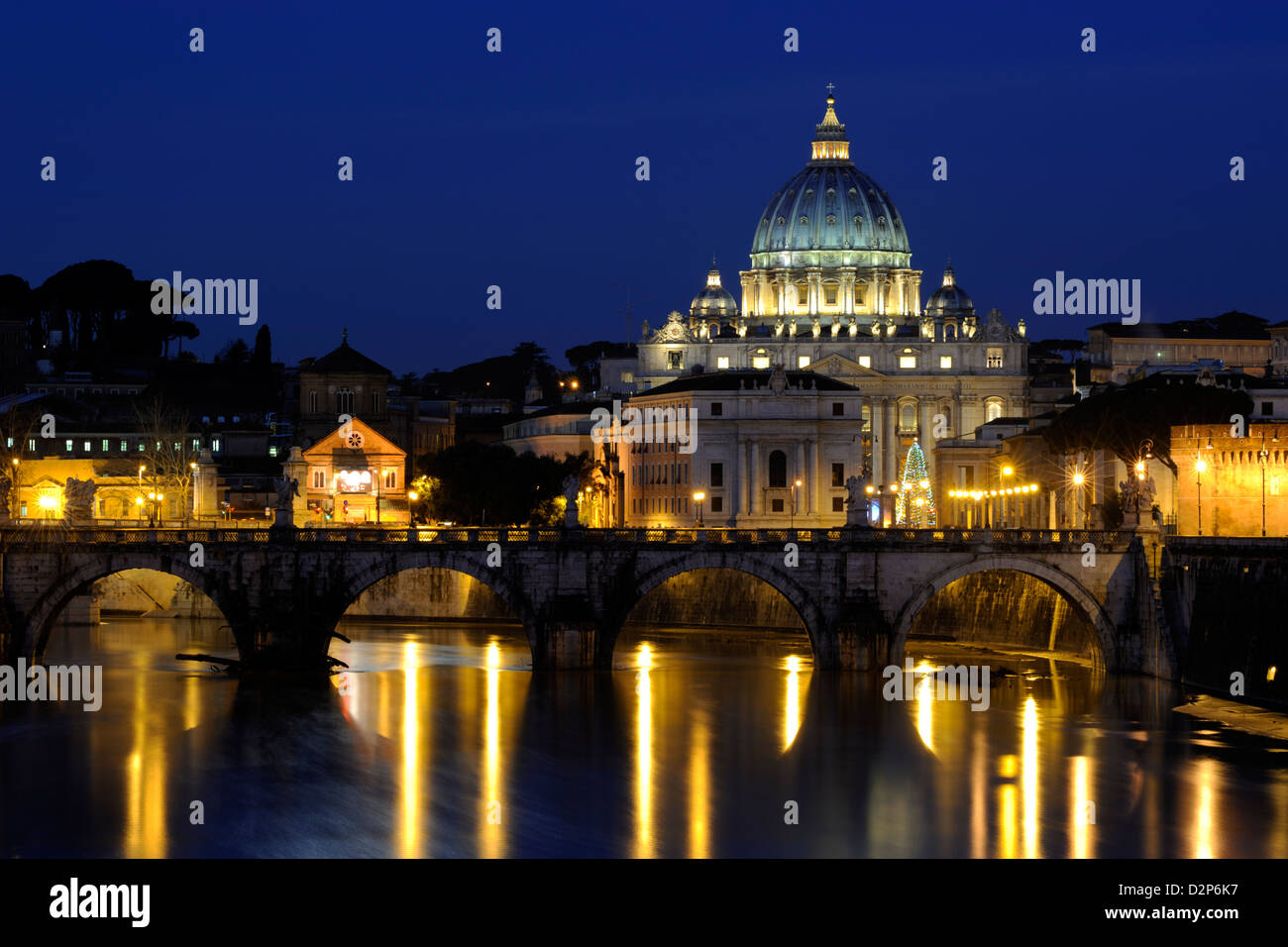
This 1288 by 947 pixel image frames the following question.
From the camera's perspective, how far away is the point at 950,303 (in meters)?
190

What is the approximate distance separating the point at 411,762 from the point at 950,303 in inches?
5519

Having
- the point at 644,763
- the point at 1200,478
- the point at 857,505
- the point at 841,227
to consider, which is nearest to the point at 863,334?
the point at 841,227

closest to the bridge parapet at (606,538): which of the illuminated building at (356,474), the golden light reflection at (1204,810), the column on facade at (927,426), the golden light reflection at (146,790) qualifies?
the golden light reflection at (146,790)

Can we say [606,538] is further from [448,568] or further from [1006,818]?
[1006,818]

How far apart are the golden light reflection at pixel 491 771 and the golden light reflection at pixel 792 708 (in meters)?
7.68

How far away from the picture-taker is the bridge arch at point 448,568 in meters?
67.3

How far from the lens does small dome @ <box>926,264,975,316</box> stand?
189m

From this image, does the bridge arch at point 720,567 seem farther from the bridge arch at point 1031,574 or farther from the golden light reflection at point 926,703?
the golden light reflection at point 926,703

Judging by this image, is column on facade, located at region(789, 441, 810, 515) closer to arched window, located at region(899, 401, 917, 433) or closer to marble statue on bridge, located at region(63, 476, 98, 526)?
arched window, located at region(899, 401, 917, 433)

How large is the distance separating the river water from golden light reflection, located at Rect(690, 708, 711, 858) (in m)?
0.10

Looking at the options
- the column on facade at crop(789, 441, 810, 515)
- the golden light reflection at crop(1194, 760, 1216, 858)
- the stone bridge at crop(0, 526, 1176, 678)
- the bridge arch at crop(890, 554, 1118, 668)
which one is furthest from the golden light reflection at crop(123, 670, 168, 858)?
the column on facade at crop(789, 441, 810, 515)

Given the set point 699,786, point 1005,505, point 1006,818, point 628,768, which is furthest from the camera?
point 1005,505

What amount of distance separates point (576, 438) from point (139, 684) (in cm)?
8258
